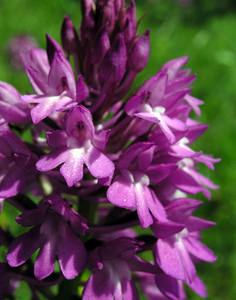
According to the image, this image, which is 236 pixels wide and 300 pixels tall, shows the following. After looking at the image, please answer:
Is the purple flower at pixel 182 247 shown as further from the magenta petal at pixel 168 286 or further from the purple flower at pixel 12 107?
the purple flower at pixel 12 107

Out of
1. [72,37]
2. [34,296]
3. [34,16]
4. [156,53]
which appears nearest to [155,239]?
[34,296]

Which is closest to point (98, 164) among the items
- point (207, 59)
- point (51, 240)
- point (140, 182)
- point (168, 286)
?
point (140, 182)

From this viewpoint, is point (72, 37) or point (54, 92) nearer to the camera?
point (54, 92)

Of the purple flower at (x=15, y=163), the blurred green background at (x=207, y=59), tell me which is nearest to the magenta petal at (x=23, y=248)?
the purple flower at (x=15, y=163)

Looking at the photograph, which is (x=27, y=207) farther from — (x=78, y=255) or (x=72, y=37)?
(x=72, y=37)

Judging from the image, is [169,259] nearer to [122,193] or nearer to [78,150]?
[122,193]

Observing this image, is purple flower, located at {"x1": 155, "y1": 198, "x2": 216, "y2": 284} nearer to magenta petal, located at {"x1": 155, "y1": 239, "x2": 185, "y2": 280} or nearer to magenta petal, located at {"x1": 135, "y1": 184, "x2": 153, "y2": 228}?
magenta petal, located at {"x1": 155, "y1": 239, "x2": 185, "y2": 280}
